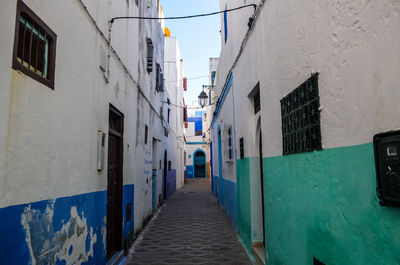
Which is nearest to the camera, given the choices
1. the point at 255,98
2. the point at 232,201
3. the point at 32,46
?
the point at 32,46

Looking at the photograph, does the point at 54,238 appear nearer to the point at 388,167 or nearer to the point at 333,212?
the point at 333,212

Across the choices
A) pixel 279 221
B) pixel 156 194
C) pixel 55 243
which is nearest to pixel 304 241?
pixel 279 221

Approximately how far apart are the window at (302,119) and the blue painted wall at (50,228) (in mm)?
2258

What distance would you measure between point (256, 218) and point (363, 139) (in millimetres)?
3600

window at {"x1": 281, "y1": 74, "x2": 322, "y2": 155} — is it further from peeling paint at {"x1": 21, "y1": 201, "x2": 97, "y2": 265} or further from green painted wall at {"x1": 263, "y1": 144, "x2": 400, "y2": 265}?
peeling paint at {"x1": 21, "y1": 201, "x2": 97, "y2": 265}

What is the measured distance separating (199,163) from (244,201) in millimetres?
25912

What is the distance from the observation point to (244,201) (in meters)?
5.66

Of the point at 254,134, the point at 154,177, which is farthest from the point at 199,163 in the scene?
the point at 254,134

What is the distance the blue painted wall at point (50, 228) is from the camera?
1.97m

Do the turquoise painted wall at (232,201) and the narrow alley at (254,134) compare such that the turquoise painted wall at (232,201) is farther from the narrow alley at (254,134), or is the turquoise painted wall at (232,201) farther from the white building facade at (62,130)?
the white building facade at (62,130)

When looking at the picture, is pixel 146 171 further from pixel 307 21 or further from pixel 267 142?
pixel 307 21

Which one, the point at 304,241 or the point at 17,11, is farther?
the point at 304,241

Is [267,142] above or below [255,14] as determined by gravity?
below

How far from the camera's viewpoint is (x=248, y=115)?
531cm
